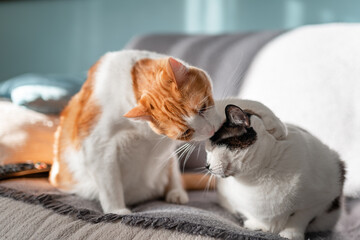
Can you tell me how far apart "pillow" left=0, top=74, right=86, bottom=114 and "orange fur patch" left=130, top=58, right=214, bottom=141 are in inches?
25.1

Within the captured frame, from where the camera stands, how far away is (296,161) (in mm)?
929

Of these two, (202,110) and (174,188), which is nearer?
(202,110)

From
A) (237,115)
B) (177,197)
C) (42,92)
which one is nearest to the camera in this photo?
(237,115)

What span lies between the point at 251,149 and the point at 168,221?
0.25 metres

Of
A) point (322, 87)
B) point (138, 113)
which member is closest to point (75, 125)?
point (138, 113)

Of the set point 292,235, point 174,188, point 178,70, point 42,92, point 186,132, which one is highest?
point 178,70

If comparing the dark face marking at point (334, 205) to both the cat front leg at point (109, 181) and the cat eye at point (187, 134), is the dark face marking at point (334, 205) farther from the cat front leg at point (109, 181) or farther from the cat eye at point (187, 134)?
the cat front leg at point (109, 181)

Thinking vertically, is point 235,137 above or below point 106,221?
above

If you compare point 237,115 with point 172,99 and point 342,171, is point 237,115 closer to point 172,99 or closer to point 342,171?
point 172,99

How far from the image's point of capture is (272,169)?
93cm

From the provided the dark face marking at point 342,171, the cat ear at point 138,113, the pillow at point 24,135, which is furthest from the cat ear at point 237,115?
the pillow at point 24,135

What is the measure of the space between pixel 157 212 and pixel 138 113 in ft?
0.88

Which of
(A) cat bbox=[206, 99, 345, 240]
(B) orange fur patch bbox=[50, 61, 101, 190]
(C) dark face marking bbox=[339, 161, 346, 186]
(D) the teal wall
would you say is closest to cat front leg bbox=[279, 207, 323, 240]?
(A) cat bbox=[206, 99, 345, 240]

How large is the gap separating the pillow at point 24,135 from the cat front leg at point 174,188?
48 cm
